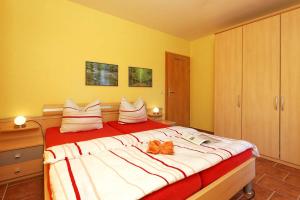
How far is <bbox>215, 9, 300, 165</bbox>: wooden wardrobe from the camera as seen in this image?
2412mm

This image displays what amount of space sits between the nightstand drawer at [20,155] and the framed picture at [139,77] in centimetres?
187

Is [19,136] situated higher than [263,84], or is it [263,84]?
[263,84]

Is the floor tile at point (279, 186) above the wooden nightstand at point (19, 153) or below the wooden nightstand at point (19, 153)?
below

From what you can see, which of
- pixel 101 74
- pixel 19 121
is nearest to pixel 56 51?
pixel 101 74

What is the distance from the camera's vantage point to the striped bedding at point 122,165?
2.88 ft

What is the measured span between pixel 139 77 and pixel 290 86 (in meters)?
2.51

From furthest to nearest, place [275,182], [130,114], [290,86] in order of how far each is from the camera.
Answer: [130,114] < [290,86] < [275,182]

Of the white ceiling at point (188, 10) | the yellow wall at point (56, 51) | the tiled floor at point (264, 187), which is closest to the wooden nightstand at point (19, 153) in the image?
the tiled floor at point (264, 187)

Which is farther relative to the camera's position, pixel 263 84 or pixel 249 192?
pixel 263 84

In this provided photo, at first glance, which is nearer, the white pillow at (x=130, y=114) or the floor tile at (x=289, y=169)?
the floor tile at (x=289, y=169)

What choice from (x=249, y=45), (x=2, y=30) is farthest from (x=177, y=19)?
(x=2, y=30)

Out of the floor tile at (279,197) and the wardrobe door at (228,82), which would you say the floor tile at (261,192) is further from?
the wardrobe door at (228,82)

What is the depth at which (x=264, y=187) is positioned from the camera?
1.92 meters

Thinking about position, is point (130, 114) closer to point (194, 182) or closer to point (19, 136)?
point (19, 136)
